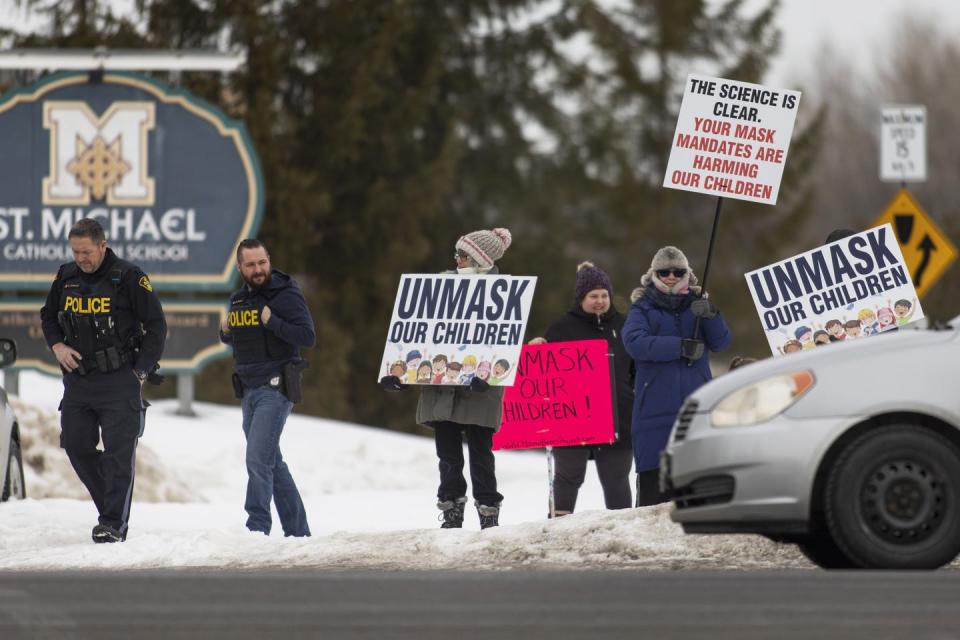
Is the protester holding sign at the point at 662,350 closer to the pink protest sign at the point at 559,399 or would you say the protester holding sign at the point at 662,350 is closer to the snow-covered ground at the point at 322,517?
the snow-covered ground at the point at 322,517

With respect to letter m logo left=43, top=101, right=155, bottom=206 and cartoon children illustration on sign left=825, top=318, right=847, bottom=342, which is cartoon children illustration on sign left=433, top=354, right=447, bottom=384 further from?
letter m logo left=43, top=101, right=155, bottom=206

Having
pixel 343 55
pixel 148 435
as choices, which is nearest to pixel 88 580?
pixel 148 435

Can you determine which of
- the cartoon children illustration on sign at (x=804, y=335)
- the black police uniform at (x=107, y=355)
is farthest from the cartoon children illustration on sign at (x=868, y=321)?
the black police uniform at (x=107, y=355)

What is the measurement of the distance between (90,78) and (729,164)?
10.7 metres

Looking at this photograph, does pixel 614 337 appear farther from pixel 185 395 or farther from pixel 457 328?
pixel 185 395

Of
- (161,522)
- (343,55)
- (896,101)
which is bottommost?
(161,522)

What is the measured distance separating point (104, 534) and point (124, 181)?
35.4 ft

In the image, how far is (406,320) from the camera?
1275 centimetres

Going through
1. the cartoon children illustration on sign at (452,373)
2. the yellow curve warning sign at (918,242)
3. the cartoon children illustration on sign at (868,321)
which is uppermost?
the yellow curve warning sign at (918,242)

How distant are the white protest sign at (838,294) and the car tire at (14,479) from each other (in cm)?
481

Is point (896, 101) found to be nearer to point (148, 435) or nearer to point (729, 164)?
point (148, 435)

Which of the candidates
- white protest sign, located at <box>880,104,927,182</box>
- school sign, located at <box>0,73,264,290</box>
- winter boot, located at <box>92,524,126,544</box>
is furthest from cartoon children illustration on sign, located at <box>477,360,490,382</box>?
school sign, located at <box>0,73,264,290</box>

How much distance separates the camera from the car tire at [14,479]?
13.1 m

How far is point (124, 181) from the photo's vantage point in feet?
70.7
